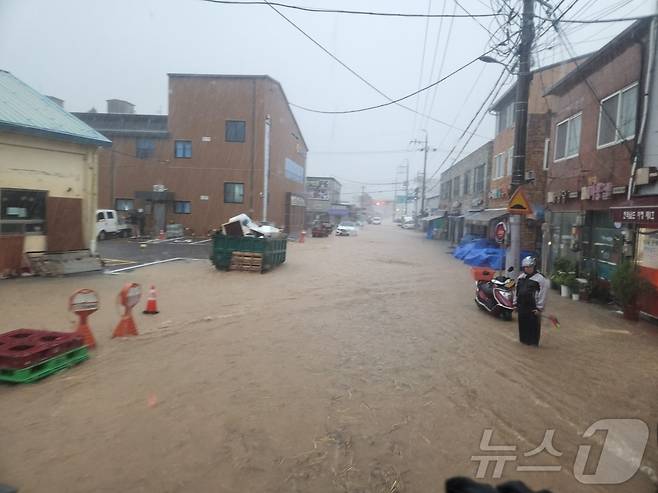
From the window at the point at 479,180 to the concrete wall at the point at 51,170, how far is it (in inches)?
979

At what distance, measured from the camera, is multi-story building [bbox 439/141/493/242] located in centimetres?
3016

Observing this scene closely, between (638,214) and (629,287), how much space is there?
162 cm

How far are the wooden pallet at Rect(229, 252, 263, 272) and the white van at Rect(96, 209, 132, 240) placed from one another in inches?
543

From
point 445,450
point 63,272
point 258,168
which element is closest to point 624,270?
point 445,450

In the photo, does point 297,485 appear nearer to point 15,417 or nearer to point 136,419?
point 136,419

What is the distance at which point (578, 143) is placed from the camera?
47.7 feet

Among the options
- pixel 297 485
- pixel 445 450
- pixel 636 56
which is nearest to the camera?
pixel 297 485

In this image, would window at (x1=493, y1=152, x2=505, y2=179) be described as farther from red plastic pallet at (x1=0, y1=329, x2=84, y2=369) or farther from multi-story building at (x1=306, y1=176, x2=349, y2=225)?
multi-story building at (x1=306, y1=176, x2=349, y2=225)

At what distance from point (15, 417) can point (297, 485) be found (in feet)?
9.66

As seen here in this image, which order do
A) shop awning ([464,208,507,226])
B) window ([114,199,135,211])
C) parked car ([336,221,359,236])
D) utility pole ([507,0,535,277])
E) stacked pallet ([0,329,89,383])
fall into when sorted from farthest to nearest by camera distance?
1. parked car ([336,221,359,236])
2. window ([114,199,135,211])
3. shop awning ([464,208,507,226])
4. utility pole ([507,0,535,277])
5. stacked pallet ([0,329,89,383])

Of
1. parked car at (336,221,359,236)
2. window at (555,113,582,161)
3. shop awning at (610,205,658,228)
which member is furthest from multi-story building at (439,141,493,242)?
shop awning at (610,205,658,228)

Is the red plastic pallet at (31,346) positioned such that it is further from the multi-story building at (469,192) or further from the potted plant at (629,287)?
the multi-story building at (469,192)

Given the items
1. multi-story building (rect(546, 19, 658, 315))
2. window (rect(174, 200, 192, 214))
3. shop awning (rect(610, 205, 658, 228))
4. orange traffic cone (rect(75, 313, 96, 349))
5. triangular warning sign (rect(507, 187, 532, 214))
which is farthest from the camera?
window (rect(174, 200, 192, 214))

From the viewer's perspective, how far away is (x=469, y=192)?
37.7 metres
